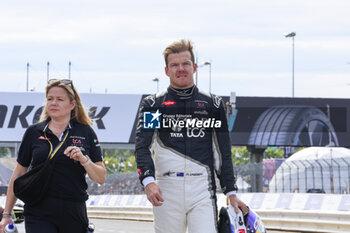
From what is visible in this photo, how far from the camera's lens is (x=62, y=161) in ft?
17.9

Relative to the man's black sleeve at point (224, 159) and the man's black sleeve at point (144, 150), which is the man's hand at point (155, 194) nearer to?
the man's black sleeve at point (144, 150)

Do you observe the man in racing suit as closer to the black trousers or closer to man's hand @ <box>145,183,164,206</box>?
man's hand @ <box>145,183,164,206</box>

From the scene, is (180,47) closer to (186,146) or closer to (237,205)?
(186,146)

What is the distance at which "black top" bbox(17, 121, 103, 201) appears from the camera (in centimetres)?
545

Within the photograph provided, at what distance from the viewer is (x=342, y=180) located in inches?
1331

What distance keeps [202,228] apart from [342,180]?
2911cm

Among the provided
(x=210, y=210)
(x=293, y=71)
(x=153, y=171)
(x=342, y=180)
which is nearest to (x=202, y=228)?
(x=210, y=210)

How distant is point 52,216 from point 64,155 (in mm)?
423

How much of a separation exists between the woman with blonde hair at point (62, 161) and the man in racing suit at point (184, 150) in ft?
1.34

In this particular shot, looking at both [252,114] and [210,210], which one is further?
[252,114]

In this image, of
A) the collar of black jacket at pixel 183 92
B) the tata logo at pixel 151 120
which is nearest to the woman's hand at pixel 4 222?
the tata logo at pixel 151 120

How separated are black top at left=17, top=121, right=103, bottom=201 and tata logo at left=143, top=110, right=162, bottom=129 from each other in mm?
386

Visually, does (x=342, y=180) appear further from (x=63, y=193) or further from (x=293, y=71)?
(x=293, y=71)

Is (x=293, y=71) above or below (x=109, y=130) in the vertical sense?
above
